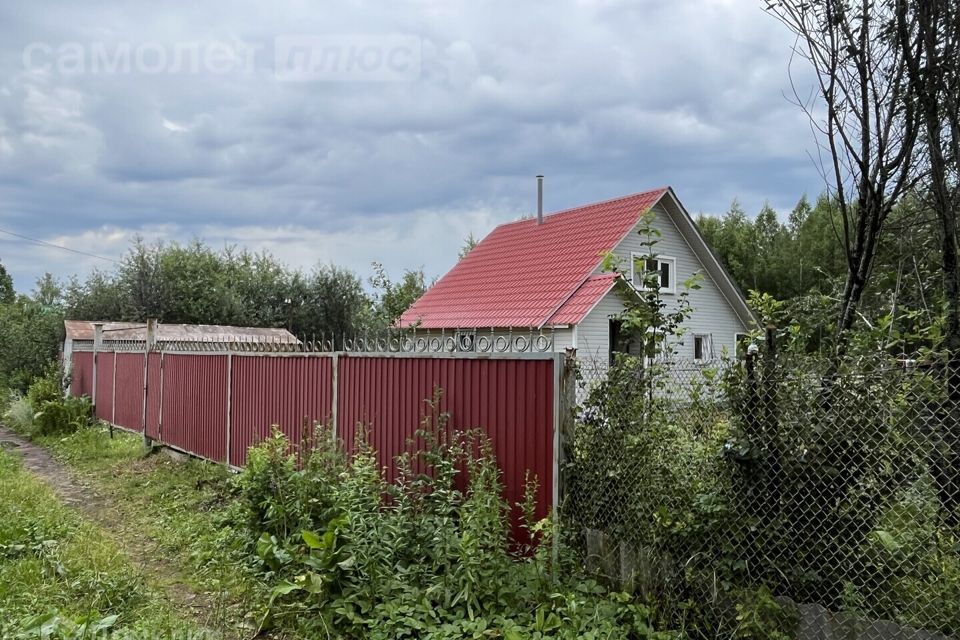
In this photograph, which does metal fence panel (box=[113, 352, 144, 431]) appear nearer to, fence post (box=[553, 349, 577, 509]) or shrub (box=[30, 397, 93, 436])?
shrub (box=[30, 397, 93, 436])

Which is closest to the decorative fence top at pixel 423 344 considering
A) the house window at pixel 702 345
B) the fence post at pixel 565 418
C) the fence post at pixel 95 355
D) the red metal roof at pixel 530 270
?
→ the fence post at pixel 565 418

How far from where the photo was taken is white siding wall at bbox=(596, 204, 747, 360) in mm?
17969

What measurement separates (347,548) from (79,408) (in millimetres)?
12495

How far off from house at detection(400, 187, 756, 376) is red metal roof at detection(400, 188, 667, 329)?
Result: 0.04 metres

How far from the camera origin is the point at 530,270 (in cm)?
1828

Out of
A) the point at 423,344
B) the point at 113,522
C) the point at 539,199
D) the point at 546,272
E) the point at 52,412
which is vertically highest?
the point at 539,199

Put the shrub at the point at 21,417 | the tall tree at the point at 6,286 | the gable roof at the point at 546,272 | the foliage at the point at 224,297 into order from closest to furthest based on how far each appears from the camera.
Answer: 1. the shrub at the point at 21,417
2. the gable roof at the point at 546,272
3. the foliage at the point at 224,297
4. the tall tree at the point at 6,286

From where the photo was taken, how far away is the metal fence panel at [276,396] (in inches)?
265

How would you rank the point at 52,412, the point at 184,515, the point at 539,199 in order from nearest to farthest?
1. the point at 184,515
2. the point at 52,412
3. the point at 539,199

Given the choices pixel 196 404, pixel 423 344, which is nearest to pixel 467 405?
pixel 423 344

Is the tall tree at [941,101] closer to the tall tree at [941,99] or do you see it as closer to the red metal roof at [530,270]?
the tall tree at [941,99]

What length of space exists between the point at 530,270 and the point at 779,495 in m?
15.1

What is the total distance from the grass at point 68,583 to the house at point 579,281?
33.8ft

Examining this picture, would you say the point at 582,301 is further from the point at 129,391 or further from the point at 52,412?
the point at 52,412
